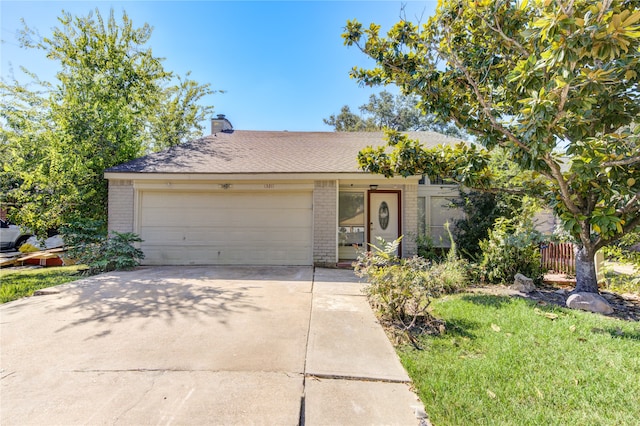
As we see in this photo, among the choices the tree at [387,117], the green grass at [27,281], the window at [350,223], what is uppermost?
the tree at [387,117]

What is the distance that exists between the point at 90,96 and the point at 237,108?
31.1 feet

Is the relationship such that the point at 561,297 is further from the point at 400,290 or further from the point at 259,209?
the point at 259,209

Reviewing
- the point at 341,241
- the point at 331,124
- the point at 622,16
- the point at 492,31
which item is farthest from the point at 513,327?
the point at 331,124

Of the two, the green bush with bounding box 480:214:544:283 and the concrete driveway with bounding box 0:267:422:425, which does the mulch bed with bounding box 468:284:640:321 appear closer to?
the green bush with bounding box 480:214:544:283

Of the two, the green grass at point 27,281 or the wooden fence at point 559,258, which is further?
the wooden fence at point 559,258

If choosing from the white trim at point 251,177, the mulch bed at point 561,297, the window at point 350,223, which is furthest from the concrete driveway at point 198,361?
the white trim at point 251,177

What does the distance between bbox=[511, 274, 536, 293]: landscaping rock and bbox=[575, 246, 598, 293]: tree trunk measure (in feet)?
2.24

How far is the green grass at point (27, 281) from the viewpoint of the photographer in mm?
5578

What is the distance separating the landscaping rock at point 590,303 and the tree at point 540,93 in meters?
0.42

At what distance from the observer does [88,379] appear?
262 cm

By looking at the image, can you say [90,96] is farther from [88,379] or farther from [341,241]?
[88,379]

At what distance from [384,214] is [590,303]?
517 centimetres

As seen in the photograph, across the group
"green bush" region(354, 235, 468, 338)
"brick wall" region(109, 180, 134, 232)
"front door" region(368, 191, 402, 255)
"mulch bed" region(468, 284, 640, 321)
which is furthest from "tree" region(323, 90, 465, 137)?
"green bush" region(354, 235, 468, 338)

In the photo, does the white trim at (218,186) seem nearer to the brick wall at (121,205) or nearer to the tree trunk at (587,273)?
the brick wall at (121,205)
